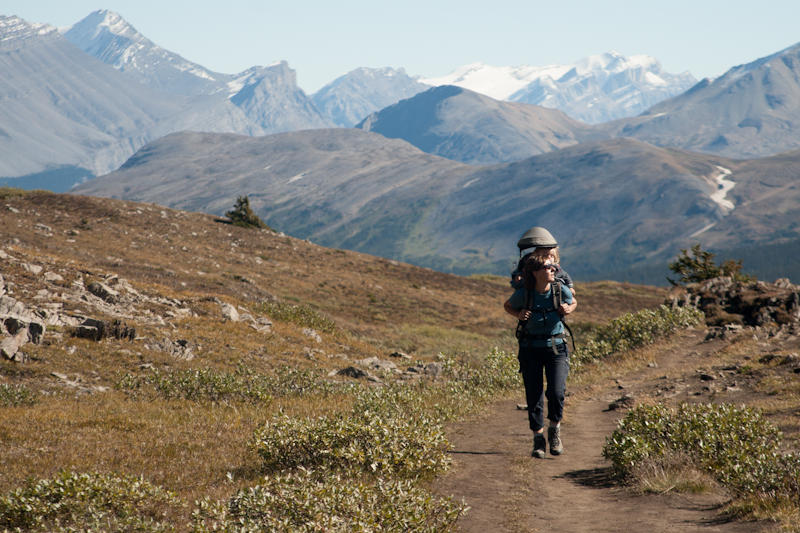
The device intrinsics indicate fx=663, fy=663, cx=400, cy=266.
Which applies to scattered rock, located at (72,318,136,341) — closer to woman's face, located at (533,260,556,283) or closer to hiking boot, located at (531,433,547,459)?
hiking boot, located at (531,433,547,459)

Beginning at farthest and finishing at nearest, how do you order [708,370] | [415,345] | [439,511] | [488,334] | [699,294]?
[488,334], [415,345], [699,294], [708,370], [439,511]

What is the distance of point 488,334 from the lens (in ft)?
154

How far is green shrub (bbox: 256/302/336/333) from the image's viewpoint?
3350 cm

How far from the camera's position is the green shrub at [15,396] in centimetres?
1372

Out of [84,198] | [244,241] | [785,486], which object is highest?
[84,198]

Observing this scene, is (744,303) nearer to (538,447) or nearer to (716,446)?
(538,447)

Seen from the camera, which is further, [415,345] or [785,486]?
[415,345]

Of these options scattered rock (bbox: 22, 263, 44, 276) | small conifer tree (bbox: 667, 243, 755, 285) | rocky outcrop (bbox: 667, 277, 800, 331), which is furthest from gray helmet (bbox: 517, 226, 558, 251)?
small conifer tree (bbox: 667, 243, 755, 285)

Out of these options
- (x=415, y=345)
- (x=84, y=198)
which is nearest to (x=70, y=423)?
(x=415, y=345)

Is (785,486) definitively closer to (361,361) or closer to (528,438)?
(528,438)

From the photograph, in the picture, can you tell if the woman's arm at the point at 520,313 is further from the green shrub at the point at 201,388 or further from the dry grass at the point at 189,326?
the green shrub at the point at 201,388

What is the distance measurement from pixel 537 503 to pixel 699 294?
1193 inches

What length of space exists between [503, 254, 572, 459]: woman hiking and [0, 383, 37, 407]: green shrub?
1039cm

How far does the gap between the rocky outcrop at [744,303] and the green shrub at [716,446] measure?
61.7 ft
